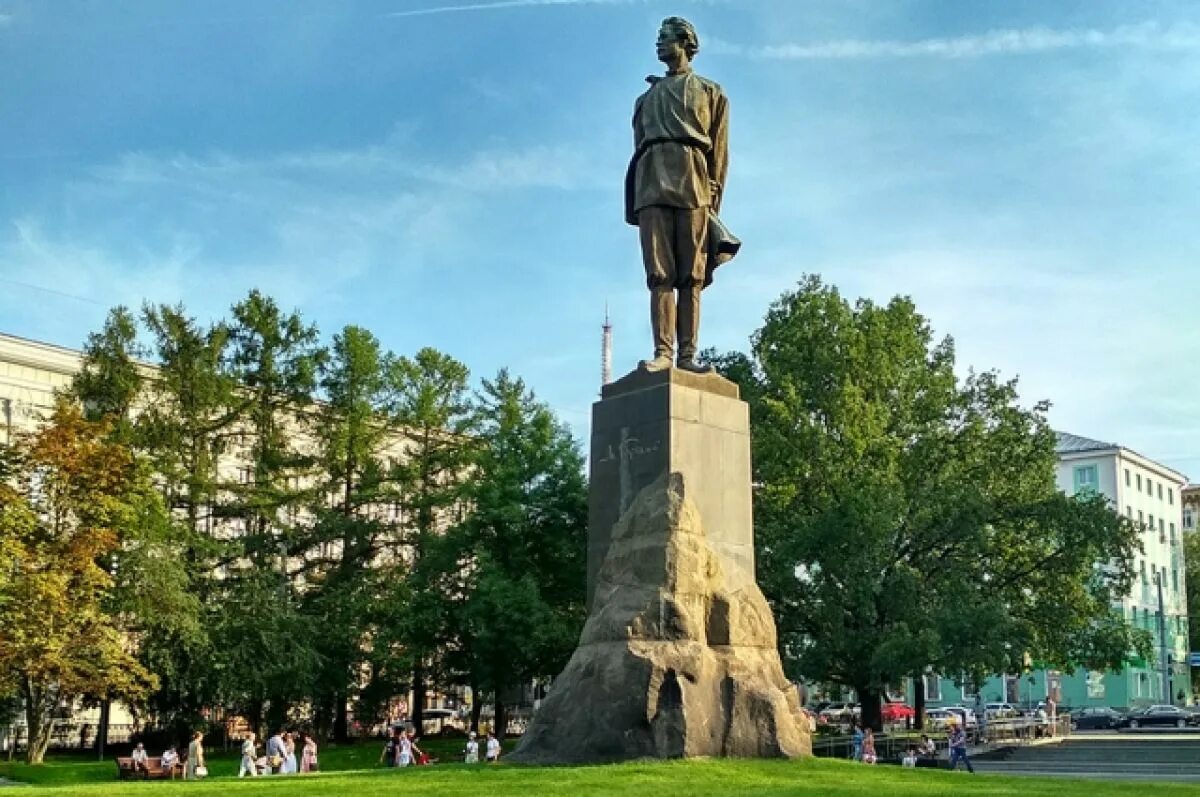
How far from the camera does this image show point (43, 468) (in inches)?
1423

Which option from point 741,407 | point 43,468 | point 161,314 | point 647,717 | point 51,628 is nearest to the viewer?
point 647,717

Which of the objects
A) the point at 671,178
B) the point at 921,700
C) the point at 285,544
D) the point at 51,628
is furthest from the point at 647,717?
the point at 921,700

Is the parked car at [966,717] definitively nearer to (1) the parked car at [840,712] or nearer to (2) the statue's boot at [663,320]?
(1) the parked car at [840,712]

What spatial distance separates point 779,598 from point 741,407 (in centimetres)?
2517

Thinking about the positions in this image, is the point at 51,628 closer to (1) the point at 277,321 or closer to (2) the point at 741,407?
(1) the point at 277,321

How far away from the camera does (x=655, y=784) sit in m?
10.6

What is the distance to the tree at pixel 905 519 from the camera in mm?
37312

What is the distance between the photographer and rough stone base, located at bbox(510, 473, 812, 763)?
12.3 m

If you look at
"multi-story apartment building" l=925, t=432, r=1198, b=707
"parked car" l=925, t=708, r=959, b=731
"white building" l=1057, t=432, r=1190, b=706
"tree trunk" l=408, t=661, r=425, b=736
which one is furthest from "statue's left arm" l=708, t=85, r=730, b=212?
"white building" l=1057, t=432, r=1190, b=706

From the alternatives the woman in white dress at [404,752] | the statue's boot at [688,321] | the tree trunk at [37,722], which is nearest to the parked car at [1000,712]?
the woman in white dress at [404,752]

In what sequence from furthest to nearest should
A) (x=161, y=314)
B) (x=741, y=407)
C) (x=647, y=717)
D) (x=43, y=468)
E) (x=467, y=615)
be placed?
(x=161, y=314) → (x=467, y=615) → (x=43, y=468) → (x=741, y=407) → (x=647, y=717)

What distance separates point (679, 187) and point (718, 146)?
901 mm

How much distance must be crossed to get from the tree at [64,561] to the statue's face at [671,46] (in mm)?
23100

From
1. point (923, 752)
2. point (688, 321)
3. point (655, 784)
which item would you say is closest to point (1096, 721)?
→ point (923, 752)
